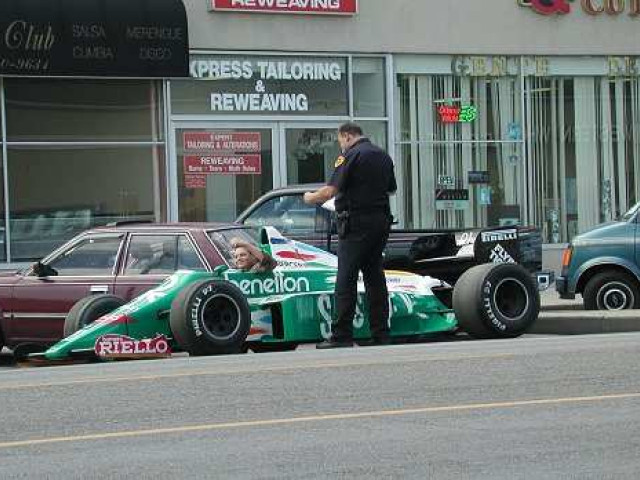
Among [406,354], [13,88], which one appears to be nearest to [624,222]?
[406,354]

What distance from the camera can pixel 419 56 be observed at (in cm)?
2297

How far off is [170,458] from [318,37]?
15.6m

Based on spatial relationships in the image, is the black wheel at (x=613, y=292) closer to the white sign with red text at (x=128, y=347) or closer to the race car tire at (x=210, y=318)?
the race car tire at (x=210, y=318)

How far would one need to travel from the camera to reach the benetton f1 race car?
11586 mm

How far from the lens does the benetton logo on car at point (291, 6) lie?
69.8 ft

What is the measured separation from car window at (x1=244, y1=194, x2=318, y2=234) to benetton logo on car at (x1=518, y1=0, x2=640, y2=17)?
31.7ft

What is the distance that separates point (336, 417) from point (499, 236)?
5.91 metres

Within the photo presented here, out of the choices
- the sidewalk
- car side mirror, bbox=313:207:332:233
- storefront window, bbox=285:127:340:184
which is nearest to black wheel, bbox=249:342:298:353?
car side mirror, bbox=313:207:332:233

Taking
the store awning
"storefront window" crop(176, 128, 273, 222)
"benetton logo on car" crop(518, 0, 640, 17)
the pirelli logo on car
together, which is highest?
"benetton logo on car" crop(518, 0, 640, 17)

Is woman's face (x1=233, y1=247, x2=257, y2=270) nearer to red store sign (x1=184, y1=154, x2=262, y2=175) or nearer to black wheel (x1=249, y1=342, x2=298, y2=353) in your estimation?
black wheel (x1=249, y1=342, x2=298, y2=353)

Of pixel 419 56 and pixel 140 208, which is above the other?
pixel 419 56

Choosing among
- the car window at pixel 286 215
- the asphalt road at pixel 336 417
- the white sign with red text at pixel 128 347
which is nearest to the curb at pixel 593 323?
the car window at pixel 286 215

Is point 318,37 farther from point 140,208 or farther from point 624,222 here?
point 624,222

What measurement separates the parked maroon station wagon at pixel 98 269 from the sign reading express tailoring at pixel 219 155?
7874mm
